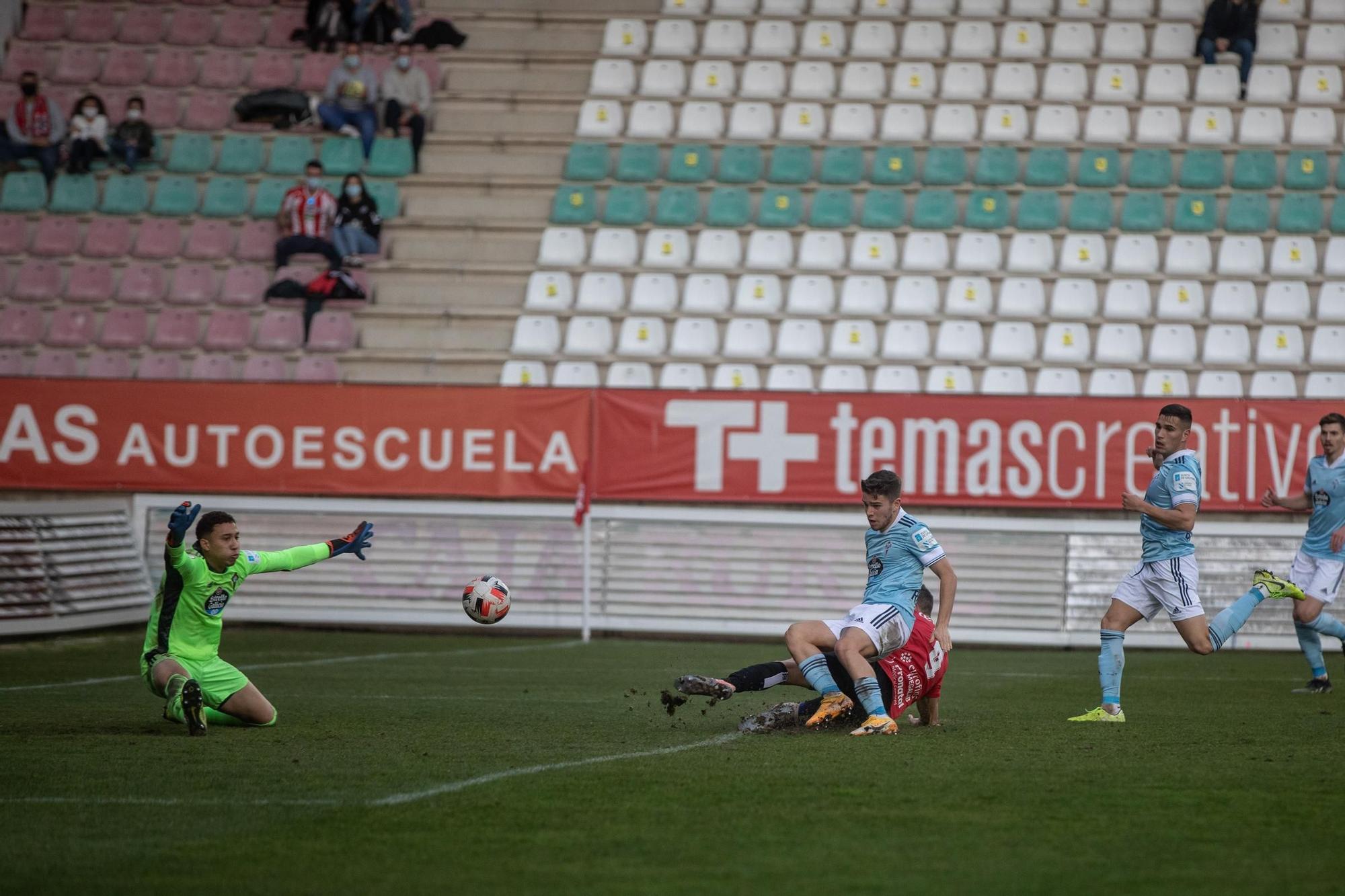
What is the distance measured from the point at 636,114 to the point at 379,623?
8.97 metres

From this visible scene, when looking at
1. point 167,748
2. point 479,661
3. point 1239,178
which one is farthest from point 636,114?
point 167,748

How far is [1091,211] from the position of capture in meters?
21.7

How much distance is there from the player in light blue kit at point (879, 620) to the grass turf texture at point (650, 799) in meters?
0.33

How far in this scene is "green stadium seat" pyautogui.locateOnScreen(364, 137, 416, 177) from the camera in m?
23.2

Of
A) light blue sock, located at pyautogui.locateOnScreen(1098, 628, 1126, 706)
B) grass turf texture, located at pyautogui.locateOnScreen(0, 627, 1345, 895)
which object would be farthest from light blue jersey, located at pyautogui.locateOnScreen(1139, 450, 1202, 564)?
grass turf texture, located at pyautogui.locateOnScreen(0, 627, 1345, 895)

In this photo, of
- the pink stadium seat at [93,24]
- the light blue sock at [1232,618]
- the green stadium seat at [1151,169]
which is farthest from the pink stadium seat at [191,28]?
the light blue sock at [1232,618]

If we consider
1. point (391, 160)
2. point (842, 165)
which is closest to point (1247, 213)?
point (842, 165)

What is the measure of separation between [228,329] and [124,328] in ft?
4.78

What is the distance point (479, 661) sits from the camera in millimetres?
15078

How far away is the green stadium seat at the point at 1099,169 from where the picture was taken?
72.6 feet

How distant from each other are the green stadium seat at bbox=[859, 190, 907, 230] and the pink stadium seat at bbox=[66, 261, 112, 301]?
34.1ft

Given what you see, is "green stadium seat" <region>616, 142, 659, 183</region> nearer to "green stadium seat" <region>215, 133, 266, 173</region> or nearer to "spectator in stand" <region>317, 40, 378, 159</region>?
"spectator in stand" <region>317, 40, 378, 159</region>

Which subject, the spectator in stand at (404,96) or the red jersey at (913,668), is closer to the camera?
the red jersey at (913,668)

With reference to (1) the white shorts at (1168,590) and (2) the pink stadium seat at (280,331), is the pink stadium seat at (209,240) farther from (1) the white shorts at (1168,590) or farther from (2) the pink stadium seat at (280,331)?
(1) the white shorts at (1168,590)
